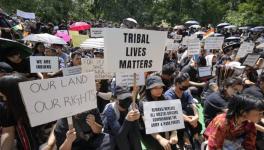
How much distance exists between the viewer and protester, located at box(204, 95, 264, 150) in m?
4.23

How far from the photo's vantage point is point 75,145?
15.2 ft

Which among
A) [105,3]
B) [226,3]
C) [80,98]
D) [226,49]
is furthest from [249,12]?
[80,98]

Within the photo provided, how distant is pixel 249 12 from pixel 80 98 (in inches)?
1364

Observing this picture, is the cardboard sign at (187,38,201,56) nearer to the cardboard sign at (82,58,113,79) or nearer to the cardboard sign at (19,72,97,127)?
the cardboard sign at (82,58,113,79)

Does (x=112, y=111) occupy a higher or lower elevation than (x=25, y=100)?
lower

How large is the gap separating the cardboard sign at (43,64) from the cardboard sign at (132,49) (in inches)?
110

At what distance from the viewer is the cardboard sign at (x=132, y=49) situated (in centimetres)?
425

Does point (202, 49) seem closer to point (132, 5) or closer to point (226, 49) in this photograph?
point (226, 49)

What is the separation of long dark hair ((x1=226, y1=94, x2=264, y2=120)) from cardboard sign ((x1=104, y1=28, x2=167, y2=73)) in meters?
1.01

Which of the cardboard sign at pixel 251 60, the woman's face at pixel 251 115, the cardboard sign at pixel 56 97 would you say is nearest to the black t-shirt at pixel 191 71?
the cardboard sign at pixel 251 60

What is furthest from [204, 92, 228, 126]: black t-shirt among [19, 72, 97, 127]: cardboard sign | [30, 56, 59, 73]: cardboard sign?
[30, 56, 59, 73]: cardboard sign

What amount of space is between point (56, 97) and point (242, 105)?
1.94 meters

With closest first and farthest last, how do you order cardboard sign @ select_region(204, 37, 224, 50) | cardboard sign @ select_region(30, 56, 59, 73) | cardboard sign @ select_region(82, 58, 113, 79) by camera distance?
cardboard sign @ select_region(82, 58, 113, 79) → cardboard sign @ select_region(30, 56, 59, 73) → cardboard sign @ select_region(204, 37, 224, 50)

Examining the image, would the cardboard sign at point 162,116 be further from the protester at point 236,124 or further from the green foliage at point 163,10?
the green foliage at point 163,10
